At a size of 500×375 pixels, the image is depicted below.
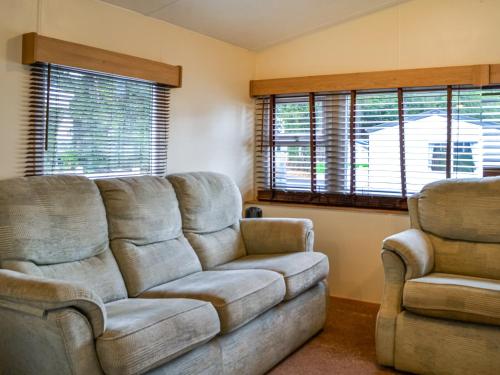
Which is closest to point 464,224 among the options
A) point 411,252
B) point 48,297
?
point 411,252

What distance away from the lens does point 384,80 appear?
3846mm

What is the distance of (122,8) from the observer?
3.16 meters

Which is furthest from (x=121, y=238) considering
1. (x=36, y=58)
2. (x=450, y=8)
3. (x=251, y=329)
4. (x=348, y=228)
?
(x=450, y=8)

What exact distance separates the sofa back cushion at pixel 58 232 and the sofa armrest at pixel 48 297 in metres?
0.31

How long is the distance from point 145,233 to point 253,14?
1844 mm

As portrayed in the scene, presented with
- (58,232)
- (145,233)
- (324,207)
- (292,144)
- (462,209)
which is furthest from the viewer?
(292,144)

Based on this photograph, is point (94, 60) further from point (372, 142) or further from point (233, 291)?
point (372, 142)

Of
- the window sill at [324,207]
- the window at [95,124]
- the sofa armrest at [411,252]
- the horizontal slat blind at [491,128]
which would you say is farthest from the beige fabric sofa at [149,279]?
the horizontal slat blind at [491,128]

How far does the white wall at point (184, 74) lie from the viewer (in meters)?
2.58

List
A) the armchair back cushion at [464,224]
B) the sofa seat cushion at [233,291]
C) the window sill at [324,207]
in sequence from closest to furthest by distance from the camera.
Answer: the sofa seat cushion at [233,291] < the armchair back cushion at [464,224] < the window sill at [324,207]

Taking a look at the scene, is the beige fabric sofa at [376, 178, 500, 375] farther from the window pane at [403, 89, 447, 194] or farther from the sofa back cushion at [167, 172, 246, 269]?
the sofa back cushion at [167, 172, 246, 269]

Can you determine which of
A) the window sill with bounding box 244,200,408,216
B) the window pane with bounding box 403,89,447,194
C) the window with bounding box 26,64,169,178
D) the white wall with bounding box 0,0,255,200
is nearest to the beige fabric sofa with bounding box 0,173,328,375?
the window with bounding box 26,64,169,178

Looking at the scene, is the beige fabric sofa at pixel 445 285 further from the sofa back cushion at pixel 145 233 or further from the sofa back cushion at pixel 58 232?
→ the sofa back cushion at pixel 58 232

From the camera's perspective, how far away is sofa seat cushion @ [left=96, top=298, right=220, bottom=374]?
181 centimetres
